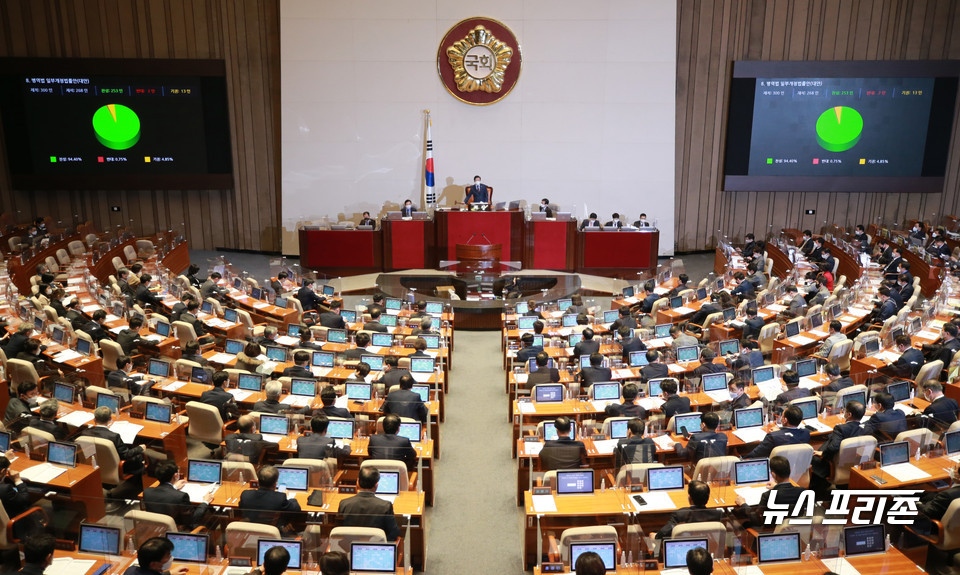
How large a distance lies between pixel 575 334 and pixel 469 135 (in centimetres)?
952

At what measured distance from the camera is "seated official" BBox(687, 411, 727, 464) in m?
7.02

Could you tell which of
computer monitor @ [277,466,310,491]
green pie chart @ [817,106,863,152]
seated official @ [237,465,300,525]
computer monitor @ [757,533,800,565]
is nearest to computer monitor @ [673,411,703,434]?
computer monitor @ [757,533,800,565]

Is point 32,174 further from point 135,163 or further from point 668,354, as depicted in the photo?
point 668,354

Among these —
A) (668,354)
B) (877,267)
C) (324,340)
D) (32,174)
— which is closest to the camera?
(668,354)

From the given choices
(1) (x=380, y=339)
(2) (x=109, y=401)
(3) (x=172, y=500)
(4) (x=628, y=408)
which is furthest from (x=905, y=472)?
(2) (x=109, y=401)

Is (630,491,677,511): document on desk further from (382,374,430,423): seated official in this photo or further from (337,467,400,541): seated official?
(382,374,430,423): seated official

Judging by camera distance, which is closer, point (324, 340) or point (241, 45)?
point (324, 340)

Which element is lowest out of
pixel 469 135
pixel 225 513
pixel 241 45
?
pixel 225 513

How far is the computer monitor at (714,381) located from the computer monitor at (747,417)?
1060 mm

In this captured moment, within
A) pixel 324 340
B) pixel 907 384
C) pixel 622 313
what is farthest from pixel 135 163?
pixel 907 384

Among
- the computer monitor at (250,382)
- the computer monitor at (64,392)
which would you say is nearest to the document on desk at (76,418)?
the computer monitor at (64,392)

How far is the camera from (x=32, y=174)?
1931 cm

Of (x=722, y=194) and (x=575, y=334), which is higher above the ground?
(x=722, y=194)

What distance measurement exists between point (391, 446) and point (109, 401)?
345 cm
